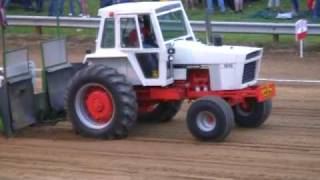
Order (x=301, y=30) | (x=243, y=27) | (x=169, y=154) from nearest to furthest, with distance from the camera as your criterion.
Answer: (x=169, y=154), (x=301, y=30), (x=243, y=27)

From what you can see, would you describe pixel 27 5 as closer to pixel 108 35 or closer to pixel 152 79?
pixel 108 35

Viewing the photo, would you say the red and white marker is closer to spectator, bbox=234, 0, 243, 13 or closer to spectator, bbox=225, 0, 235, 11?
spectator, bbox=234, 0, 243, 13

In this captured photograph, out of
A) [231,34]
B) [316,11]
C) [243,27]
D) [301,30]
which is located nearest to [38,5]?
[231,34]

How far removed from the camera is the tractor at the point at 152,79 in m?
10.8

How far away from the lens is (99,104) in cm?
1111

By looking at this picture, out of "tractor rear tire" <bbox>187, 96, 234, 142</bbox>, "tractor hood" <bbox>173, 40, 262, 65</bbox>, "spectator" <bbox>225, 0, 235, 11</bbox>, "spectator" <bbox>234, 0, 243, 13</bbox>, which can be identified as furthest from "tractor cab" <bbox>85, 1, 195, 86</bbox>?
"spectator" <bbox>225, 0, 235, 11</bbox>

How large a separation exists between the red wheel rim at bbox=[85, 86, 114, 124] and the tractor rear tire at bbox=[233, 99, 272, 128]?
1.69 metres

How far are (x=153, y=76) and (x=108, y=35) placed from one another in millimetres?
851

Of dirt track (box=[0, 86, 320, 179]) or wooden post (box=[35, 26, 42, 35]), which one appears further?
wooden post (box=[35, 26, 42, 35])

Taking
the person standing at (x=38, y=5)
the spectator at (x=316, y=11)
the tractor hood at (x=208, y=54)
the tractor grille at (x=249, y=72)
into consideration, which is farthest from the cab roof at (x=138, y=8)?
the person standing at (x=38, y=5)

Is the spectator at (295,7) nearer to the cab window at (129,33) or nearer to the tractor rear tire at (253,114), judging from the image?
the tractor rear tire at (253,114)

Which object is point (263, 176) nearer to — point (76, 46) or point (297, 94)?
point (297, 94)

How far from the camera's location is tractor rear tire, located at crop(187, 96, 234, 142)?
33.8 ft

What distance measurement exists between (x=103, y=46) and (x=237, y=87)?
1872 millimetres
